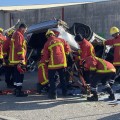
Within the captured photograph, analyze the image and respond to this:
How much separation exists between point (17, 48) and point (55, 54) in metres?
1.11

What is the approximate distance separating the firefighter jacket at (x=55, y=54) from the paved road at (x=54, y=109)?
0.83m

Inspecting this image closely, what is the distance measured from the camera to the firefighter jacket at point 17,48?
34.4ft

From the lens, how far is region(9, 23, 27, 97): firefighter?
10.5 meters

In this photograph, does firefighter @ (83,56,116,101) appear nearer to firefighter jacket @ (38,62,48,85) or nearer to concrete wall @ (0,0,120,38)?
firefighter jacket @ (38,62,48,85)

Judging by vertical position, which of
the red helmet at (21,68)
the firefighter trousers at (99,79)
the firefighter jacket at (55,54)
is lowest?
the firefighter trousers at (99,79)

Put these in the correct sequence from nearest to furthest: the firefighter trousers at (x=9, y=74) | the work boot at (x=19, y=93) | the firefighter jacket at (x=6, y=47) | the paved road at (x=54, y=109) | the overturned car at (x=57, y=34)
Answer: the paved road at (x=54, y=109), the work boot at (x=19, y=93), the firefighter jacket at (x=6, y=47), the overturned car at (x=57, y=34), the firefighter trousers at (x=9, y=74)

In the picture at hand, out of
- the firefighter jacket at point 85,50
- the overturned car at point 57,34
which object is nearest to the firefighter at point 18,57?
the overturned car at point 57,34

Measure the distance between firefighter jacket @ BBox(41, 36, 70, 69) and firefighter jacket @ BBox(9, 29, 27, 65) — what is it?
660mm

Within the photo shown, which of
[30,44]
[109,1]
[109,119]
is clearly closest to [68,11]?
[109,1]

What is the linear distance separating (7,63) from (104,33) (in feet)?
21.2

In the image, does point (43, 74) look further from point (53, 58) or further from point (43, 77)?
point (53, 58)

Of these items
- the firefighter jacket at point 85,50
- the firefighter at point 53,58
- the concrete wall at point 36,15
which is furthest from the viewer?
the concrete wall at point 36,15

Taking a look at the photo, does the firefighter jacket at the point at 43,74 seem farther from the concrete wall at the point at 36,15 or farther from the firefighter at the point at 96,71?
the concrete wall at the point at 36,15

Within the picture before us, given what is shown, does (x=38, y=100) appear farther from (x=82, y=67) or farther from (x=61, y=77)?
(x=82, y=67)
